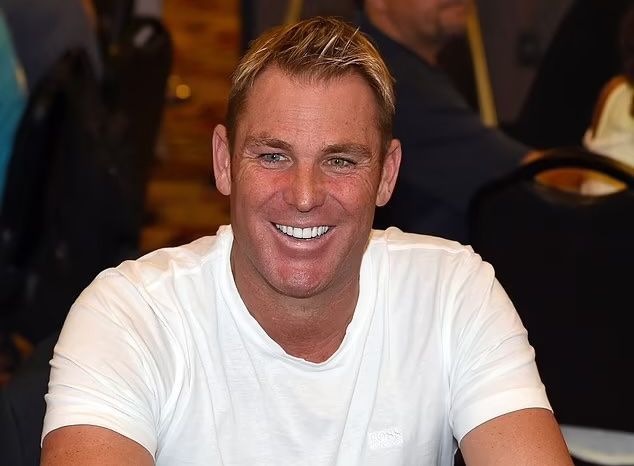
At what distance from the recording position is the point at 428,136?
367cm

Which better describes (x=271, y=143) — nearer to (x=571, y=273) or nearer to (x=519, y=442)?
(x=519, y=442)

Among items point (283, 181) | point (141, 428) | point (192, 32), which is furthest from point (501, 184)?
point (192, 32)

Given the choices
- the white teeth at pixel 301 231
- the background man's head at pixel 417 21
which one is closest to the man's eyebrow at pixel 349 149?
the white teeth at pixel 301 231

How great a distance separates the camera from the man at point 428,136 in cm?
359

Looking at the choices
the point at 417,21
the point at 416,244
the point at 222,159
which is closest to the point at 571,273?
the point at 416,244

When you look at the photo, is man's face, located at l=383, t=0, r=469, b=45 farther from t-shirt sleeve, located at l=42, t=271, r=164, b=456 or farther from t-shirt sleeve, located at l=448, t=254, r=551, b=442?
t-shirt sleeve, located at l=42, t=271, r=164, b=456

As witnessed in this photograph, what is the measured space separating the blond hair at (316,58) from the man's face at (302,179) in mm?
14

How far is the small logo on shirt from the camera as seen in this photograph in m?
1.98

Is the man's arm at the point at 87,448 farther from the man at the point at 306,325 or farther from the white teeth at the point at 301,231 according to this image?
the white teeth at the point at 301,231

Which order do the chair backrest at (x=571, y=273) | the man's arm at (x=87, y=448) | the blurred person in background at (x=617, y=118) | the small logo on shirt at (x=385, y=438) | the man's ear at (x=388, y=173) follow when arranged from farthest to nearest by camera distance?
the blurred person in background at (x=617, y=118), the chair backrest at (x=571, y=273), the man's ear at (x=388, y=173), the small logo on shirt at (x=385, y=438), the man's arm at (x=87, y=448)

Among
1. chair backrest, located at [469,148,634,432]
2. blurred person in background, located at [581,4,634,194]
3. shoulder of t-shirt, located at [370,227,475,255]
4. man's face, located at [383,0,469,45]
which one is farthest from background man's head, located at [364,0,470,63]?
shoulder of t-shirt, located at [370,227,475,255]

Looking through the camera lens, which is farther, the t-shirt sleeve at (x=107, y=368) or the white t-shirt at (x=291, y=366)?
the white t-shirt at (x=291, y=366)

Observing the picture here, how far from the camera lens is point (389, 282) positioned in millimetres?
2102

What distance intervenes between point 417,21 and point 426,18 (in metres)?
0.06
